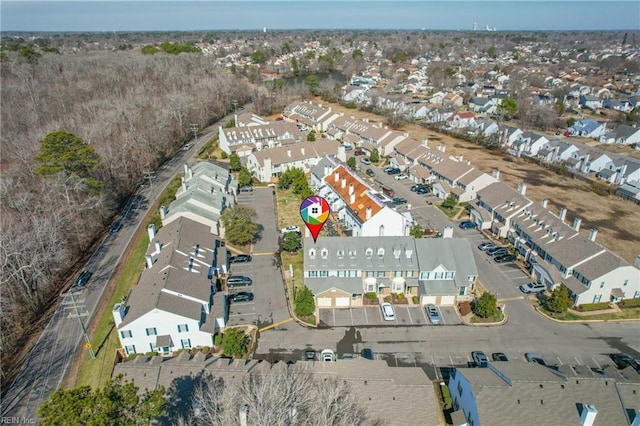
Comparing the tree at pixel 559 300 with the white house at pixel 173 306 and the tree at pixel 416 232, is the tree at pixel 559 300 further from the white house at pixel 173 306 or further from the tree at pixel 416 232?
the white house at pixel 173 306

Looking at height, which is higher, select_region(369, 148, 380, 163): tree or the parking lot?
select_region(369, 148, 380, 163): tree

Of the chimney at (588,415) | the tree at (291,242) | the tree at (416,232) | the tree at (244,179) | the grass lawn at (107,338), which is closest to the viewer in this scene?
the chimney at (588,415)

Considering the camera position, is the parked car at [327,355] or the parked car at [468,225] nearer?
the parked car at [327,355]

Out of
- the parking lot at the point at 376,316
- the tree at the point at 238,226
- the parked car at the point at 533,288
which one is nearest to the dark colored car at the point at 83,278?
the tree at the point at 238,226

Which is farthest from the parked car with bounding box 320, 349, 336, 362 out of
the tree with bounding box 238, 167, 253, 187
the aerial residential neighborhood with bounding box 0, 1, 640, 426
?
the tree with bounding box 238, 167, 253, 187

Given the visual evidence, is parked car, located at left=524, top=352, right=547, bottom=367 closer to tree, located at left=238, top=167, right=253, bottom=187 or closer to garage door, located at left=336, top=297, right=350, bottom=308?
garage door, located at left=336, top=297, right=350, bottom=308

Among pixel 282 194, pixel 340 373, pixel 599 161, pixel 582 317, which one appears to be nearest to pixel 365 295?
pixel 340 373
